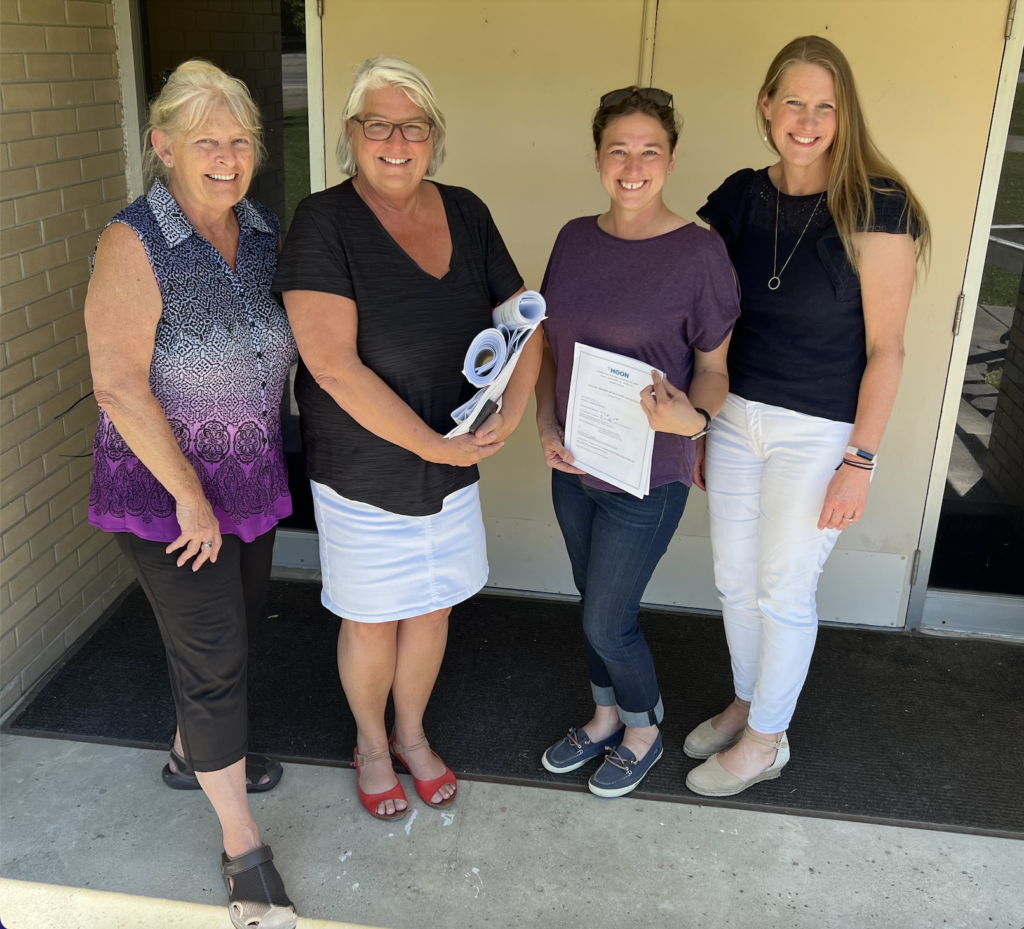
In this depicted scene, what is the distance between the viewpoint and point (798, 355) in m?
2.48

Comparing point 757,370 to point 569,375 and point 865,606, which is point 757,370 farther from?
point 865,606

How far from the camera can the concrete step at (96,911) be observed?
239 centimetres

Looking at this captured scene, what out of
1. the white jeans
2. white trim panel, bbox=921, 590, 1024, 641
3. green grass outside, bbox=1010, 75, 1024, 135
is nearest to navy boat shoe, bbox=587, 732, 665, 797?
the white jeans

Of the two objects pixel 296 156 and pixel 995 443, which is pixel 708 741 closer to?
pixel 995 443

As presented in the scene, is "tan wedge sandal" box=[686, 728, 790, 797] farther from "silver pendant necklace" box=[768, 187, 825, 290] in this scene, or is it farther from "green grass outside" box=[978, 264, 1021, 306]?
"green grass outside" box=[978, 264, 1021, 306]

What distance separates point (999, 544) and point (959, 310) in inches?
38.7

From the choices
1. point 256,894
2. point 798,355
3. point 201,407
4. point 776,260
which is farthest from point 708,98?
point 256,894

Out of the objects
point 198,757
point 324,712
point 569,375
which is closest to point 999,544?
point 569,375

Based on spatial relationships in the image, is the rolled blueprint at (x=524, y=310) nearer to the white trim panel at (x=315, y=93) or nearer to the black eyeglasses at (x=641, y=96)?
the black eyeglasses at (x=641, y=96)

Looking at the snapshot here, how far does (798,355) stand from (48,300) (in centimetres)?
245

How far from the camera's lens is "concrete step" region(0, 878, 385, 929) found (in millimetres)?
2395

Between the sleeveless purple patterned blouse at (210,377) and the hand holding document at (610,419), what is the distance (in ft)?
2.44

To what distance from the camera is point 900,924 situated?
2.45 metres

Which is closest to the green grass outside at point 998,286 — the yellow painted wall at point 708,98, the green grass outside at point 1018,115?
the yellow painted wall at point 708,98
